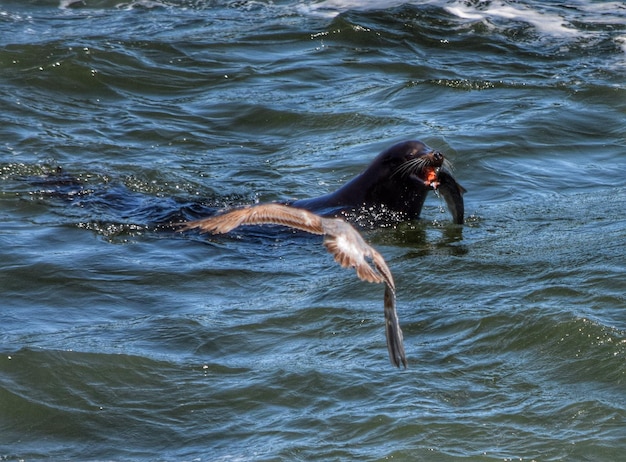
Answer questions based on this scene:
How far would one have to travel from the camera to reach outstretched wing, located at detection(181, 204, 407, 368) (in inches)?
153

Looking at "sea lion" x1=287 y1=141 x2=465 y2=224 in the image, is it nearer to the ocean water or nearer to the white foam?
the ocean water

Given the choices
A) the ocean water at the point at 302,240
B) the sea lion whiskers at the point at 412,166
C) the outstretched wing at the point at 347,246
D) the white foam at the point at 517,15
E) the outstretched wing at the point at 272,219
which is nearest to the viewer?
the outstretched wing at the point at 347,246

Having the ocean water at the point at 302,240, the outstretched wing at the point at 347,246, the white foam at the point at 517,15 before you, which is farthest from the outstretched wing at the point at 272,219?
the white foam at the point at 517,15

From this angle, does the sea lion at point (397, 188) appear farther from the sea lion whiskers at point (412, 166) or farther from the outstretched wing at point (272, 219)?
the outstretched wing at point (272, 219)

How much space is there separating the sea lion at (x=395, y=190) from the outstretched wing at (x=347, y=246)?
2.70 metres

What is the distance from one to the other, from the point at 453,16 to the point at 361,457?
913 centimetres

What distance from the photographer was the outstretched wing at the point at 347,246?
3.89m

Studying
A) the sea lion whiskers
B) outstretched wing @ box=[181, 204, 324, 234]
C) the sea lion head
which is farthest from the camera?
the sea lion head

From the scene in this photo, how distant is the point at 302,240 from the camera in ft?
24.4

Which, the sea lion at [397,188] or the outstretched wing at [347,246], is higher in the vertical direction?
the outstretched wing at [347,246]

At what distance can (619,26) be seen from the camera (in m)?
12.4

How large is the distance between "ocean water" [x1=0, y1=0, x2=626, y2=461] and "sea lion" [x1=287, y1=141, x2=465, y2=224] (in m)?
0.16

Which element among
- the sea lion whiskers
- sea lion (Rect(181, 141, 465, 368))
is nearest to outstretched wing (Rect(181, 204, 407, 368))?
Result: sea lion (Rect(181, 141, 465, 368))

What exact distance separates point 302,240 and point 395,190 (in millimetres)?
690
